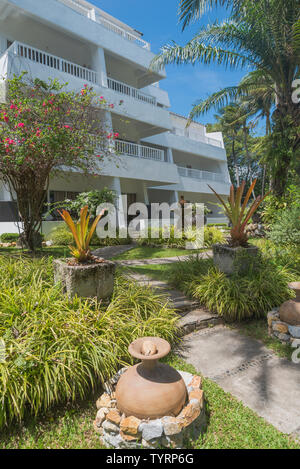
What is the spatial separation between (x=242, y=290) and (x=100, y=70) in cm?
1325

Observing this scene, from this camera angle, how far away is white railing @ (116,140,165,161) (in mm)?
14281

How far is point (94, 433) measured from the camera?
227cm

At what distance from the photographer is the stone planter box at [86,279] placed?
134 inches

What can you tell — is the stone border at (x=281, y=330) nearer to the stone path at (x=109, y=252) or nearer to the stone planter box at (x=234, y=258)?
the stone planter box at (x=234, y=258)

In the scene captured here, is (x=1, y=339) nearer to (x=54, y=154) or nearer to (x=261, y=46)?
(x=54, y=154)

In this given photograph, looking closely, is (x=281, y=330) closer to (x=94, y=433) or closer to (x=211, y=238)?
(x=94, y=433)

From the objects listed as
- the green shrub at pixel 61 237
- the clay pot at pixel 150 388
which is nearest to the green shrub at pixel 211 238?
the green shrub at pixel 61 237

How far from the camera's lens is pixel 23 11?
35.4 feet

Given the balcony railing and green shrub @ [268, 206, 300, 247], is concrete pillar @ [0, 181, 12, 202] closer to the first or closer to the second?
the balcony railing

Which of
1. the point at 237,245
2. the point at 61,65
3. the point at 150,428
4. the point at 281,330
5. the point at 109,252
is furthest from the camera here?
the point at 61,65

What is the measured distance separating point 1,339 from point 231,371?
246 centimetres

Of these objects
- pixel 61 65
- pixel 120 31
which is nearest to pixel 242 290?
pixel 61 65

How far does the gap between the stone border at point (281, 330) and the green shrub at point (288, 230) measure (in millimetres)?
2962
